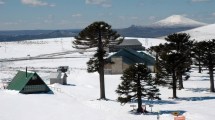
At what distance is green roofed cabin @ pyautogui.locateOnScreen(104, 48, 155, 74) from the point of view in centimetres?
9400

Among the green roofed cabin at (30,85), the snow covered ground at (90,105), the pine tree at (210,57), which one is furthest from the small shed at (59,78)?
the pine tree at (210,57)

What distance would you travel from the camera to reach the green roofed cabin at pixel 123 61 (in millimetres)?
94000

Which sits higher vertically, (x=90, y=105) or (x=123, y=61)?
(x=123, y=61)

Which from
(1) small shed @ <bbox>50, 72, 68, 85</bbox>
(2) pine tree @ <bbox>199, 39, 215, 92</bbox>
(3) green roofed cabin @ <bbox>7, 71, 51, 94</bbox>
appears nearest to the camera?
(2) pine tree @ <bbox>199, 39, 215, 92</bbox>

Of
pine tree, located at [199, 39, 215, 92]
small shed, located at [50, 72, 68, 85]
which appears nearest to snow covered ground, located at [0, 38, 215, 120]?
small shed, located at [50, 72, 68, 85]

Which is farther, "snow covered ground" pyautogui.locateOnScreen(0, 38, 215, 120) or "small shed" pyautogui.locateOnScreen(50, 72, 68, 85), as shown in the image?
"small shed" pyautogui.locateOnScreen(50, 72, 68, 85)

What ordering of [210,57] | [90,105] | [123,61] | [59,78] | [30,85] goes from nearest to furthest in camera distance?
[90,105] → [210,57] → [30,85] → [59,78] → [123,61]

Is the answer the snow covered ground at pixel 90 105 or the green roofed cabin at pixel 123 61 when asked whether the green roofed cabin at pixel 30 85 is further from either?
the green roofed cabin at pixel 123 61

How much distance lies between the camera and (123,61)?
95.1m

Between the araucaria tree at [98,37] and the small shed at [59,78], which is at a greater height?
the araucaria tree at [98,37]

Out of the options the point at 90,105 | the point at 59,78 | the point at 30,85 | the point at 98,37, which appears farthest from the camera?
the point at 59,78

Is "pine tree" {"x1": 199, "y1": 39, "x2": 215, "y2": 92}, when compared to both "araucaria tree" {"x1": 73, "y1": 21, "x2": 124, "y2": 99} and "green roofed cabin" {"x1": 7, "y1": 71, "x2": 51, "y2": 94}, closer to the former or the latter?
"araucaria tree" {"x1": 73, "y1": 21, "x2": 124, "y2": 99}

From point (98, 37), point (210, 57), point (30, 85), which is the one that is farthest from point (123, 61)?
point (98, 37)

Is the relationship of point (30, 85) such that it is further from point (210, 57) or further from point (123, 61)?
point (123, 61)
